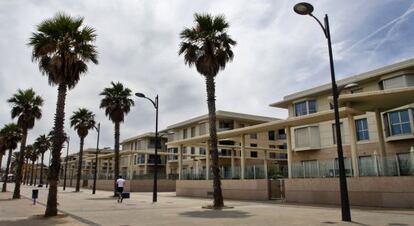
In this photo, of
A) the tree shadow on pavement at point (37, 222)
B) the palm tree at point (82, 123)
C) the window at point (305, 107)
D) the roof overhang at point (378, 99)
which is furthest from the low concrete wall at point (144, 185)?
the roof overhang at point (378, 99)

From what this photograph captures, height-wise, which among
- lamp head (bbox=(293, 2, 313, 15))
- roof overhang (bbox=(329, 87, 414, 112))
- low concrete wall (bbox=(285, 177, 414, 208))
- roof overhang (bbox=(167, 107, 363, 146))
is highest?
lamp head (bbox=(293, 2, 313, 15))

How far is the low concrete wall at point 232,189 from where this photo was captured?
2719 cm

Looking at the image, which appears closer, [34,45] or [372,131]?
[34,45]

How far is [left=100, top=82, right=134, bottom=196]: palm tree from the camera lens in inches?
1415

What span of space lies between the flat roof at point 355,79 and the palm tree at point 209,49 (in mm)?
16914

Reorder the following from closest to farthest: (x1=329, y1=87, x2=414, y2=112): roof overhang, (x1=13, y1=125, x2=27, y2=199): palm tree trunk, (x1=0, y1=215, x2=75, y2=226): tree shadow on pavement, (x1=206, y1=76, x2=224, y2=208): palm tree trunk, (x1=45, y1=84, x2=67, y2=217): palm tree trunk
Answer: (x1=0, y1=215, x2=75, y2=226): tree shadow on pavement → (x1=45, y1=84, x2=67, y2=217): palm tree trunk → (x1=329, y1=87, x2=414, y2=112): roof overhang → (x1=206, y1=76, x2=224, y2=208): palm tree trunk → (x1=13, y1=125, x2=27, y2=199): palm tree trunk

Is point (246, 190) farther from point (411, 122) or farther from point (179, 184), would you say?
point (411, 122)

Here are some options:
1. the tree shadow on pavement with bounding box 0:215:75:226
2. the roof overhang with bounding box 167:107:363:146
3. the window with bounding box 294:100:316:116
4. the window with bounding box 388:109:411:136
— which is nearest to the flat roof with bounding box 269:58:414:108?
the window with bounding box 294:100:316:116

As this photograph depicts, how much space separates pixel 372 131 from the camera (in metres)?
34.2

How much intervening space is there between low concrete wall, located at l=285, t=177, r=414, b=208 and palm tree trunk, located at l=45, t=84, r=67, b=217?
1465 cm

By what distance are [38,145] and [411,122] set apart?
7520 centimetres

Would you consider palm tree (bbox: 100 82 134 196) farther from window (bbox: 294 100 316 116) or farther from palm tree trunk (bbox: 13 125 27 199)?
window (bbox: 294 100 316 116)

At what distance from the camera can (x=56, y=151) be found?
55.1 ft

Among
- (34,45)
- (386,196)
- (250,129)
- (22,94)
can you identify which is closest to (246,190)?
(250,129)
